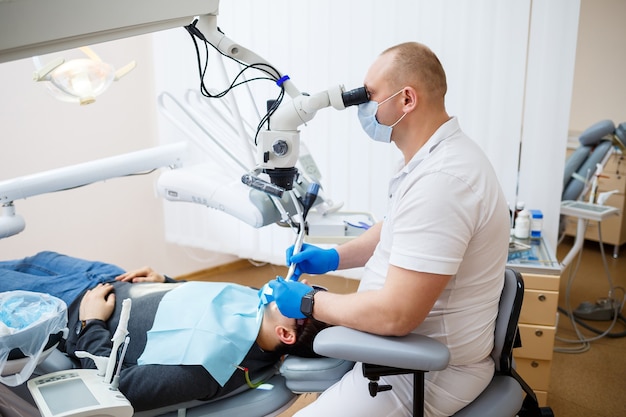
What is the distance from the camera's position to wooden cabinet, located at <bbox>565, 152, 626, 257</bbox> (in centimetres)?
373

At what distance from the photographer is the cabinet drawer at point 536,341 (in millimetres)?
2240

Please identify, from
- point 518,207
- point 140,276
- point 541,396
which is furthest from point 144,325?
point 518,207

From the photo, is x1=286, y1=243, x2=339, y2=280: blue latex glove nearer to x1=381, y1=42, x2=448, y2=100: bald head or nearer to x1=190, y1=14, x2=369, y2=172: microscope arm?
x1=190, y1=14, x2=369, y2=172: microscope arm

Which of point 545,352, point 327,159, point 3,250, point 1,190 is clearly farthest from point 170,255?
point 545,352

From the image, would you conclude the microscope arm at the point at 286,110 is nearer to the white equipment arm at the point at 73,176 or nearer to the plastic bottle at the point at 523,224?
the white equipment arm at the point at 73,176

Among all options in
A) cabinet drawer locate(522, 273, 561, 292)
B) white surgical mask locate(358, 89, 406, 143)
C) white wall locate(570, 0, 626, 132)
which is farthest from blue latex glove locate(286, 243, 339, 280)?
white wall locate(570, 0, 626, 132)

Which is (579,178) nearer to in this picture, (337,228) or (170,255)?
(337,228)

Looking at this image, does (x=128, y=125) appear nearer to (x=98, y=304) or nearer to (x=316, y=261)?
(x=98, y=304)

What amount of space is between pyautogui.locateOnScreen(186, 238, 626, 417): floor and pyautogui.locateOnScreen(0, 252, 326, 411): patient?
2.69 feet

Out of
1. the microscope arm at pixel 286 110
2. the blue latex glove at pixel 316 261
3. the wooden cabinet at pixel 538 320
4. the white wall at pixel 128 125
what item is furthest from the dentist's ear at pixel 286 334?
the white wall at pixel 128 125

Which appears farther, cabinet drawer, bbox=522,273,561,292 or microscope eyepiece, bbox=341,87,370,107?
cabinet drawer, bbox=522,273,561,292

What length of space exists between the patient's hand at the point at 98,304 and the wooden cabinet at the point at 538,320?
1.41 metres

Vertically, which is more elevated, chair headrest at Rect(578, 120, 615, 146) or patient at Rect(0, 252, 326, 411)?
chair headrest at Rect(578, 120, 615, 146)

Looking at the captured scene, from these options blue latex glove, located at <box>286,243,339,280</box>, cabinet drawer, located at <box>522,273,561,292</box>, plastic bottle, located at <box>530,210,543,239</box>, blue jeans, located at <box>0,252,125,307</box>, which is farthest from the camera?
plastic bottle, located at <box>530,210,543,239</box>
